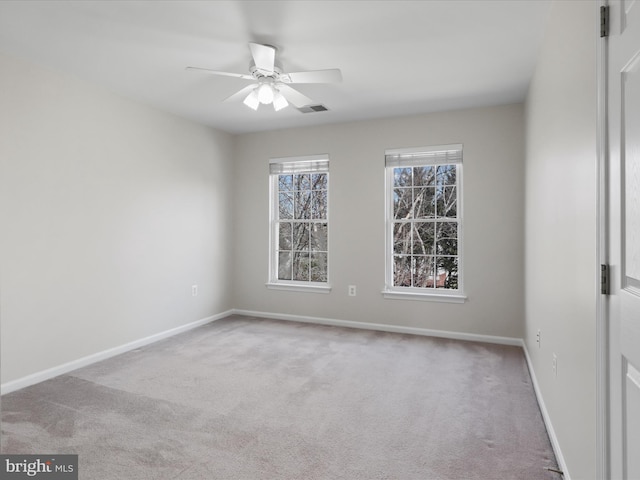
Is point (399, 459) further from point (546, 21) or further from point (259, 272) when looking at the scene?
point (259, 272)

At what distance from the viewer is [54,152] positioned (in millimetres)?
3227

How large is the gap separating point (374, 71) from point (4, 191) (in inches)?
122

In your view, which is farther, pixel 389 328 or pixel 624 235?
pixel 389 328

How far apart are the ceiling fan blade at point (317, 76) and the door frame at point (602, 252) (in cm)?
172

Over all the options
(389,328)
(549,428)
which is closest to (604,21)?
(549,428)

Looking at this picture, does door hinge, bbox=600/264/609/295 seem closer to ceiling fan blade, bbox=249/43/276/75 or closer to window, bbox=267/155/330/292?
ceiling fan blade, bbox=249/43/276/75

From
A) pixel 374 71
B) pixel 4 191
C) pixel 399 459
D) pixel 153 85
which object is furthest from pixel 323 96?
pixel 399 459

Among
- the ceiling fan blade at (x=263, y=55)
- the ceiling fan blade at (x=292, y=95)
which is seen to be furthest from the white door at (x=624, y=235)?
the ceiling fan blade at (x=292, y=95)

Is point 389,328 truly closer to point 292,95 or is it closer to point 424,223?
point 424,223

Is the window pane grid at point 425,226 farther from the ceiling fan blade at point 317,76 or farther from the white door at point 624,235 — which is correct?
the white door at point 624,235

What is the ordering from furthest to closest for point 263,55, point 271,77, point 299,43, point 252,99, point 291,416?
1. point 252,99
2. point 271,77
3. point 299,43
4. point 263,55
5. point 291,416

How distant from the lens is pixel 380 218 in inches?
184

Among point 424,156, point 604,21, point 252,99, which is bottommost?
point 604,21

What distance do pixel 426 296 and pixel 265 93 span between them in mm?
2878
